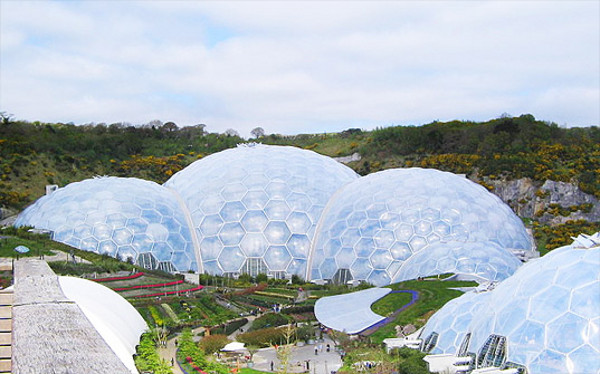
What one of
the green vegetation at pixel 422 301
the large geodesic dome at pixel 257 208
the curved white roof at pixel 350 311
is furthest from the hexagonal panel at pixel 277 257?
the green vegetation at pixel 422 301

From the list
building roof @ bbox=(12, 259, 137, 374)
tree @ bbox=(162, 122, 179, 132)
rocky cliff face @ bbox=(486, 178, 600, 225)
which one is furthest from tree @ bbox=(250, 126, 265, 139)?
building roof @ bbox=(12, 259, 137, 374)

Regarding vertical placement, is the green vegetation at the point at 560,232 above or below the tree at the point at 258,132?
below

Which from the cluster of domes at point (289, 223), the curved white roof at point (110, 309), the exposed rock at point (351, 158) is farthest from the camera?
the exposed rock at point (351, 158)

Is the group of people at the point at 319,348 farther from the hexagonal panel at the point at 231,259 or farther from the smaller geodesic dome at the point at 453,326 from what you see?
the hexagonal panel at the point at 231,259

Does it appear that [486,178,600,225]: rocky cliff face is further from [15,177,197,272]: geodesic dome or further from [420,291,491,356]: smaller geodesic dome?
[420,291,491,356]: smaller geodesic dome

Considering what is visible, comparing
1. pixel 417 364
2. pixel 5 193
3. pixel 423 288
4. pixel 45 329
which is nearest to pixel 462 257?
pixel 423 288
